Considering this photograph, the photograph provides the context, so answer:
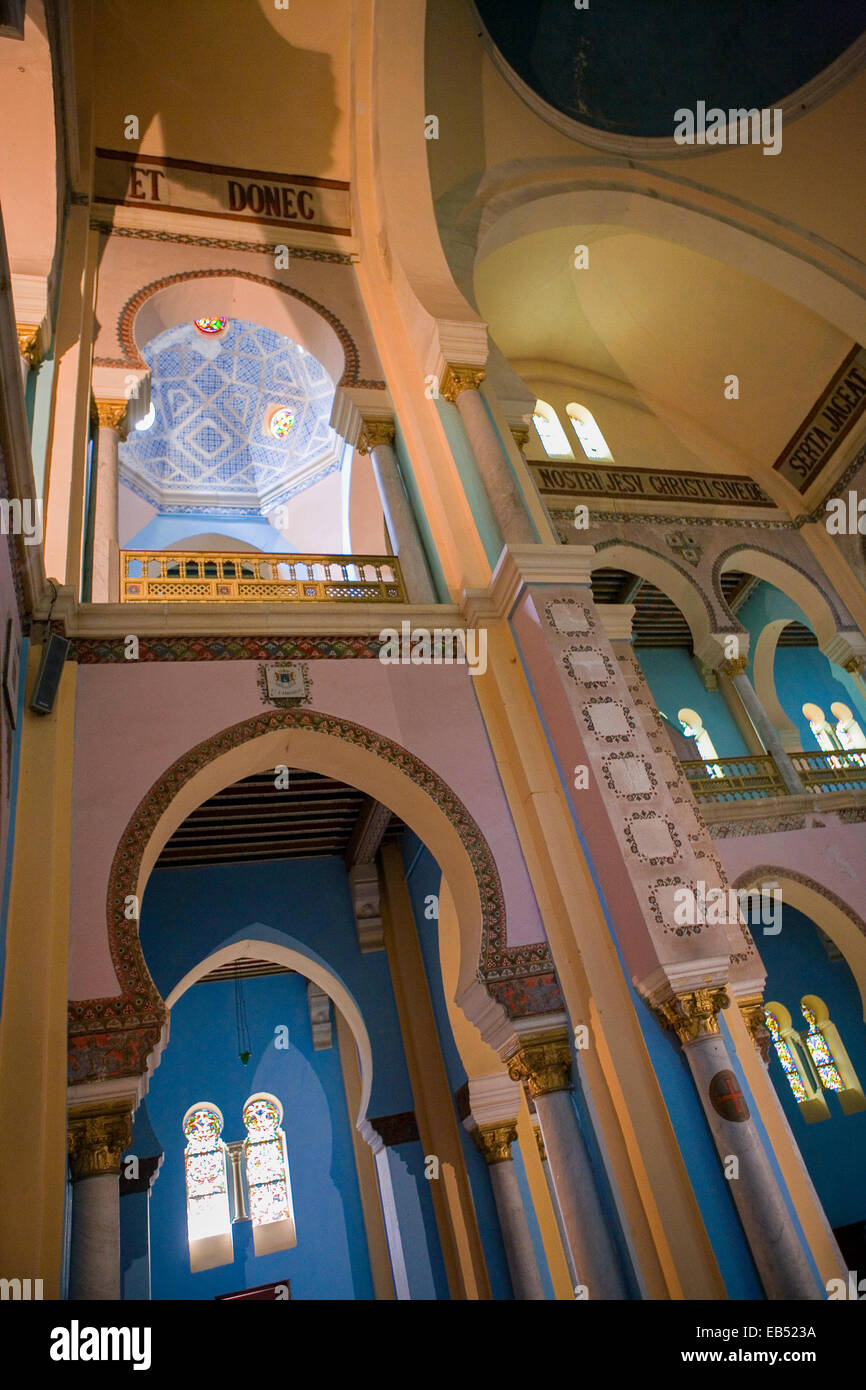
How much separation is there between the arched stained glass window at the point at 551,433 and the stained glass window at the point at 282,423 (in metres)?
2.99

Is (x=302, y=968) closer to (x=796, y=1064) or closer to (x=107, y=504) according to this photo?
(x=107, y=504)

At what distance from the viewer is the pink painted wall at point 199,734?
14.6ft

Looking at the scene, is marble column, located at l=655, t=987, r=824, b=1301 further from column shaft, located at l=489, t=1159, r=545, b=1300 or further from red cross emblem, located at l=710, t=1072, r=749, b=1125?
column shaft, located at l=489, t=1159, r=545, b=1300

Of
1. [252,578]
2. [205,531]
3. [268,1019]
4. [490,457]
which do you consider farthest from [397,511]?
[268,1019]

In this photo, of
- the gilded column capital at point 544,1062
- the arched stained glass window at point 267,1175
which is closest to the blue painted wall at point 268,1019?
the arched stained glass window at point 267,1175

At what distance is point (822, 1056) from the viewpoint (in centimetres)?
1034

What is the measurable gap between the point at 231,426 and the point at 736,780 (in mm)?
7472

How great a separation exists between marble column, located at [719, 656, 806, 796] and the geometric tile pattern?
5.26 meters

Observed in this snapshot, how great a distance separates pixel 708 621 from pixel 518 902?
6.16 metres

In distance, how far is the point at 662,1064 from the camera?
4258 millimetres

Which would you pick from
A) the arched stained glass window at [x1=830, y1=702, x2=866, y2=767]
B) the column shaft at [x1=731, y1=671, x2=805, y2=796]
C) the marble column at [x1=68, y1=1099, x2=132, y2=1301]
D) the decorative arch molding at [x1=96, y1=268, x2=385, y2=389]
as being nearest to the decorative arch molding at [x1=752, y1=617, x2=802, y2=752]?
the column shaft at [x1=731, y1=671, x2=805, y2=796]

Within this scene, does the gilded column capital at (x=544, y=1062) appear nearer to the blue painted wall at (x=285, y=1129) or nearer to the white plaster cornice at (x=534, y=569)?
the white plaster cornice at (x=534, y=569)

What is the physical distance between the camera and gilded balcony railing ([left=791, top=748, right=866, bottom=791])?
9.99 metres
